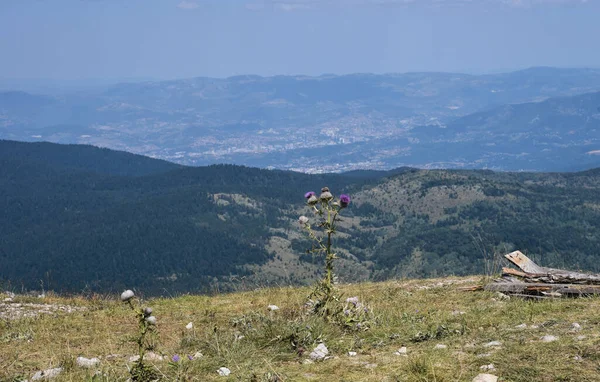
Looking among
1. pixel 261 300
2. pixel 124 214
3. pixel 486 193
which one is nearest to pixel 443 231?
pixel 486 193

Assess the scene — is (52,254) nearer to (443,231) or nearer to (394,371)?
(443,231)

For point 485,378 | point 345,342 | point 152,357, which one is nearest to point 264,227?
point 152,357

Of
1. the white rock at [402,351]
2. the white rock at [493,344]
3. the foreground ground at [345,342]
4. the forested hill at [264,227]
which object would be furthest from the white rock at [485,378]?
the forested hill at [264,227]

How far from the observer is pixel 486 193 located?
127 m

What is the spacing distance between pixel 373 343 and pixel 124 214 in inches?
5483

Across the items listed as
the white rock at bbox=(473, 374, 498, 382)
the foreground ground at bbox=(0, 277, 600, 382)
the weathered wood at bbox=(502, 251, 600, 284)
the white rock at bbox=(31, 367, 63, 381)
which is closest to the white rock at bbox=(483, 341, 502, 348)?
the foreground ground at bbox=(0, 277, 600, 382)

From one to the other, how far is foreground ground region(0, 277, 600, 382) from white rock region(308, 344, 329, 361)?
0.13m

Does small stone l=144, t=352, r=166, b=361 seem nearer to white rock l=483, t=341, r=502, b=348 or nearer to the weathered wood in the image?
white rock l=483, t=341, r=502, b=348

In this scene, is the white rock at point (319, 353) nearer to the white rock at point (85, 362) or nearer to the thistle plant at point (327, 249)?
the thistle plant at point (327, 249)

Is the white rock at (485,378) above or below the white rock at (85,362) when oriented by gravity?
above

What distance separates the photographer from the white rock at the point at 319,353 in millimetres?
6964

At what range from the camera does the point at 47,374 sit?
261 inches

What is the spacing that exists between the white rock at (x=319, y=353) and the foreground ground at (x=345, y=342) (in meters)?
0.13

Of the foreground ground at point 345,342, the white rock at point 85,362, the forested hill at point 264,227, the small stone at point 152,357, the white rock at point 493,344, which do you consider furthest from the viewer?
the forested hill at point 264,227
